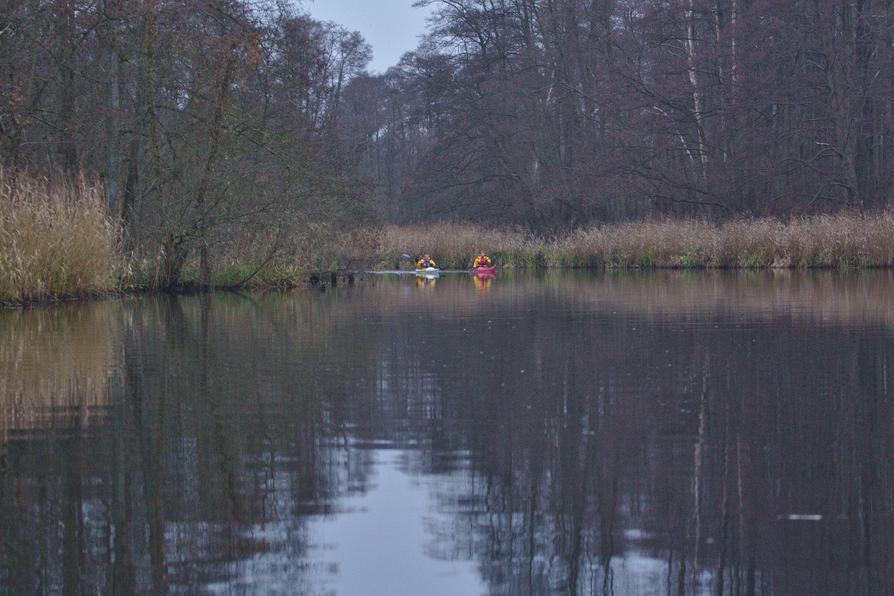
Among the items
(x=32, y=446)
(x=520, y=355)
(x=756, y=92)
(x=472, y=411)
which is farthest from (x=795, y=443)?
(x=756, y=92)

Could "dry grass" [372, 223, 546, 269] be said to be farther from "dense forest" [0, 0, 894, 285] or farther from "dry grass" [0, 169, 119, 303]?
"dry grass" [0, 169, 119, 303]

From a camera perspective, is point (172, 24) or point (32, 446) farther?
point (172, 24)

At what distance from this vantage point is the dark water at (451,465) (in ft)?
12.8

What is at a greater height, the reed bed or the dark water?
the reed bed

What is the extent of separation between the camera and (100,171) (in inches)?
875

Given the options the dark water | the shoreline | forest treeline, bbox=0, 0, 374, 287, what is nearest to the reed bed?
the shoreline

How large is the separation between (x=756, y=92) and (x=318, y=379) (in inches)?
1393

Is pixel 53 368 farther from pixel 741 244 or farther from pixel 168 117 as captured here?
pixel 741 244

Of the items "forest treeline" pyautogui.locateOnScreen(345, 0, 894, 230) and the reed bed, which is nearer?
the reed bed

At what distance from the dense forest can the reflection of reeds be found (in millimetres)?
6419

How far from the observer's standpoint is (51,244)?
685 inches

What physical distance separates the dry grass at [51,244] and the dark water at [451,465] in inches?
225

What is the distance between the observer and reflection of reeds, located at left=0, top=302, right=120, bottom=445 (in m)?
7.06

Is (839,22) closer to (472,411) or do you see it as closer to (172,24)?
(172,24)
